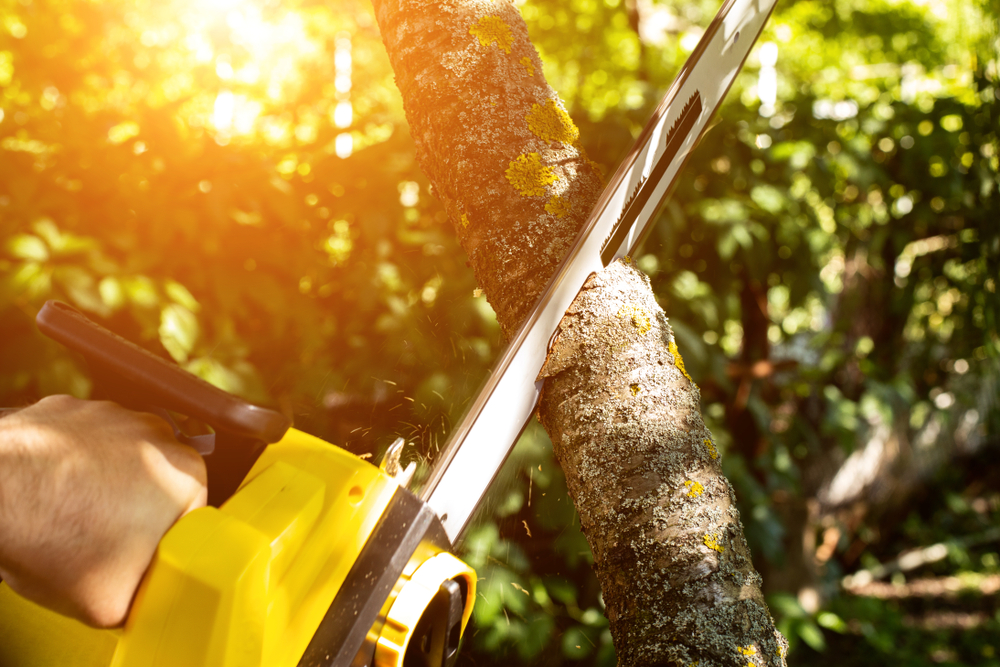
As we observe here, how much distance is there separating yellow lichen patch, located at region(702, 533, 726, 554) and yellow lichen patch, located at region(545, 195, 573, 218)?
1.11ft

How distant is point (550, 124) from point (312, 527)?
483 mm

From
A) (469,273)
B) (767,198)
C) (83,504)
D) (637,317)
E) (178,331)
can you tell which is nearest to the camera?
(83,504)

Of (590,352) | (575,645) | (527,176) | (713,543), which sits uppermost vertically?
(527,176)

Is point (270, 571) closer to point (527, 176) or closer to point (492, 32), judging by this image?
point (527, 176)

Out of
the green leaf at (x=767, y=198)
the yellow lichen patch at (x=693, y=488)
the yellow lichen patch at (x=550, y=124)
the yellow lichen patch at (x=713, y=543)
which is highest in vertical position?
the yellow lichen patch at (x=550, y=124)

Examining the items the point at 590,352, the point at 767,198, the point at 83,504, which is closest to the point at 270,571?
the point at 83,504

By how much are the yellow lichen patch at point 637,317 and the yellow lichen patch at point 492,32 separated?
33 cm

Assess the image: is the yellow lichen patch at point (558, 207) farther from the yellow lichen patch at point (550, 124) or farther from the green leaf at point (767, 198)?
the green leaf at point (767, 198)

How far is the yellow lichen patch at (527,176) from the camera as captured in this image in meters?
0.59

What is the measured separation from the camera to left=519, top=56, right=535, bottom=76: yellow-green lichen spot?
0.65 m

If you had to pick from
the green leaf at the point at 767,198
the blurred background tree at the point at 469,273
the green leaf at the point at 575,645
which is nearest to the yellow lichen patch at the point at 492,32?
the blurred background tree at the point at 469,273

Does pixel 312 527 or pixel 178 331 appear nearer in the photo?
pixel 312 527

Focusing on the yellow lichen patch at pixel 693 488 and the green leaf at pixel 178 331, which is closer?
the yellow lichen patch at pixel 693 488

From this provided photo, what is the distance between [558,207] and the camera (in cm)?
59
